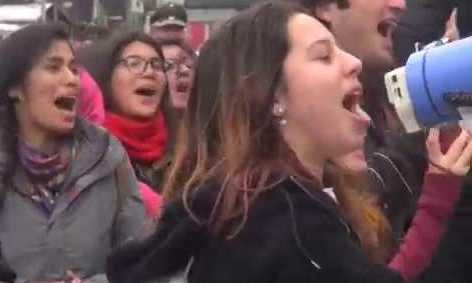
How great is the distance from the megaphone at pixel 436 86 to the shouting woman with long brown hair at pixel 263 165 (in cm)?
15

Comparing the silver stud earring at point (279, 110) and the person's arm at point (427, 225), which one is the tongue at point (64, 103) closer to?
the person's arm at point (427, 225)

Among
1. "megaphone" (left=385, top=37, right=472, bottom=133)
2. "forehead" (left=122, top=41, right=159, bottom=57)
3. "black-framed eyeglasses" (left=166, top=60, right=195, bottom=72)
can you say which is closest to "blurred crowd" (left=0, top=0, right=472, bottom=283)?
"megaphone" (left=385, top=37, right=472, bottom=133)

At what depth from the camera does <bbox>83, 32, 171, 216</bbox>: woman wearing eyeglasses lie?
445 cm

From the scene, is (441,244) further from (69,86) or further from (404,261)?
(69,86)

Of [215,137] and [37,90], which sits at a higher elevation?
[215,137]

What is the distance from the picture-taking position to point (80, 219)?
3.57 meters

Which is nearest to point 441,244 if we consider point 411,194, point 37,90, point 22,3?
point 411,194

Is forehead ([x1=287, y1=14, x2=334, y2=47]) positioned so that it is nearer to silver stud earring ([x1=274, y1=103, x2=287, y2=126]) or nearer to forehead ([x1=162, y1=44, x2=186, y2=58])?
silver stud earring ([x1=274, y1=103, x2=287, y2=126])

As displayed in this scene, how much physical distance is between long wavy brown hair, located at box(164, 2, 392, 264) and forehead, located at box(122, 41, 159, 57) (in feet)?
7.48

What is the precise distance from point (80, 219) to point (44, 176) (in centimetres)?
18

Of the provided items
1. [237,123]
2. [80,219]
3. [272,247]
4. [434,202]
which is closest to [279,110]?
[237,123]

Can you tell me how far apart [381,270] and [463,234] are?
57 centimetres

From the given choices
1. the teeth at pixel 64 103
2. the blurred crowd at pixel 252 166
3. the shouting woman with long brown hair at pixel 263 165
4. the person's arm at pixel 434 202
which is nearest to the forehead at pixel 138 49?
the blurred crowd at pixel 252 166

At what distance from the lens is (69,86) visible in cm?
383
